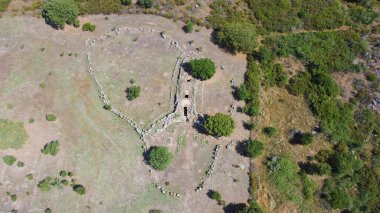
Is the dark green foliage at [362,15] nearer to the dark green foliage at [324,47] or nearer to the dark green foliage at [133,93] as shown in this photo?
the dark green foliage at [324,47]

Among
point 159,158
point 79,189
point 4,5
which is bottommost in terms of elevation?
point 79,189

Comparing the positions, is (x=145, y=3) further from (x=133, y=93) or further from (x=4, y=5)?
(x=4, y=5)

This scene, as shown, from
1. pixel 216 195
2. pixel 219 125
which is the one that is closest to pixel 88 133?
pixel 219 125

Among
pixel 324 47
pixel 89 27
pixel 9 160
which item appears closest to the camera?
pixel 9 160

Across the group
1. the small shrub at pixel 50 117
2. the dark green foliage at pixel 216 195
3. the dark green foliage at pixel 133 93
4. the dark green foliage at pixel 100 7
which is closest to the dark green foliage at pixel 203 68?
the dark green foliage at pixel 133 93

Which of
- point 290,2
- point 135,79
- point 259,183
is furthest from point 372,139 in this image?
point 135,79

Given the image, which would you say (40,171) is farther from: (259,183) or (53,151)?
(259,183)

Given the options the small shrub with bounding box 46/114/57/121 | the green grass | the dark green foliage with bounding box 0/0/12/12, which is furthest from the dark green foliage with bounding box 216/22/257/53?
the dark green foliage with bounding box 0/0/12/12
